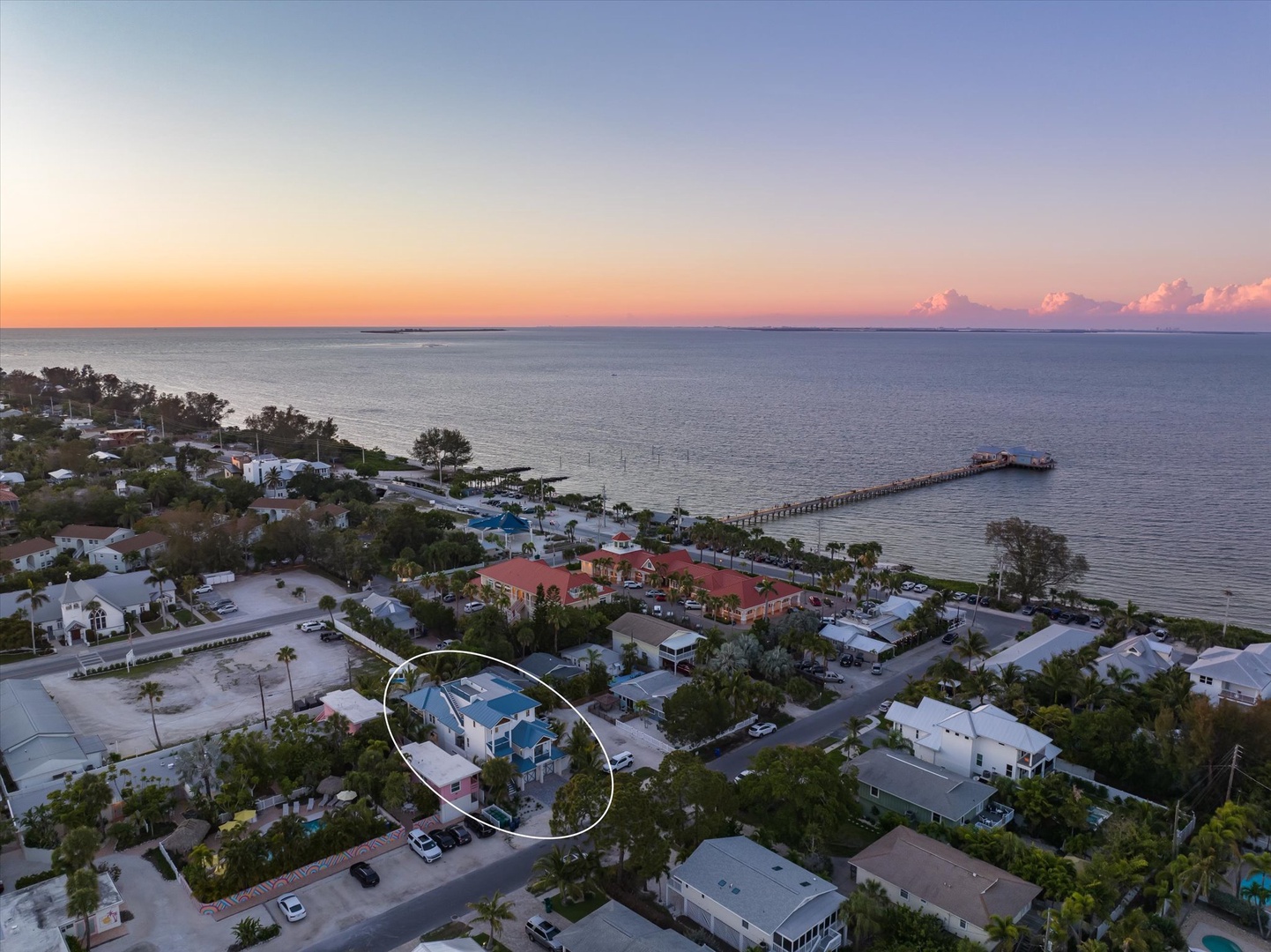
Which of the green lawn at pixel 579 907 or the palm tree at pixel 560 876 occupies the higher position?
the palm tree at pixel 560 876

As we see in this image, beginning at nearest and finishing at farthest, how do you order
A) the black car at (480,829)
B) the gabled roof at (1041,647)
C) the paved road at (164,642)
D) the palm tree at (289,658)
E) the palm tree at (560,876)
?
the palm tree at (560,876) → the black car at (480,829) → the palm tree at (289,658) → the gabled roof at (1041,647) → the paved road at (164,642)

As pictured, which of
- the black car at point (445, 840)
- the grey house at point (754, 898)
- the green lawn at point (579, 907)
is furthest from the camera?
the black car at point (445, 840)

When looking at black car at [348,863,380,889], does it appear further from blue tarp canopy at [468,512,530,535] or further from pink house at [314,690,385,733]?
blue tarp canopy at [468,512,530,535]

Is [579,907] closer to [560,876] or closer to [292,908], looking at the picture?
[560,876]

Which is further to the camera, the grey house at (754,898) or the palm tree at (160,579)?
the palm tree at (160,579)

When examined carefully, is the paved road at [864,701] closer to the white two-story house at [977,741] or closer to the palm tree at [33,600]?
the white two-story house at [977,741]

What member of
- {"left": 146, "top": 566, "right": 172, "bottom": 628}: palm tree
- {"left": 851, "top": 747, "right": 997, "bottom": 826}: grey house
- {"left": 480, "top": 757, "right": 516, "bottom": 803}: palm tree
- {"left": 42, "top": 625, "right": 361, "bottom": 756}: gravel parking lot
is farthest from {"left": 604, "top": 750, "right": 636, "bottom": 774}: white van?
{"left": 146, "top": 566, "right": 172, "bottom": 628}: palm tree

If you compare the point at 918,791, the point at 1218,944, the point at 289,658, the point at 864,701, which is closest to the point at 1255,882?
the point at 1218,944

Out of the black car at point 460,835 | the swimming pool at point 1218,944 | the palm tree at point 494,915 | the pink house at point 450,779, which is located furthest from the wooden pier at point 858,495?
the palm tree at point 494,915
